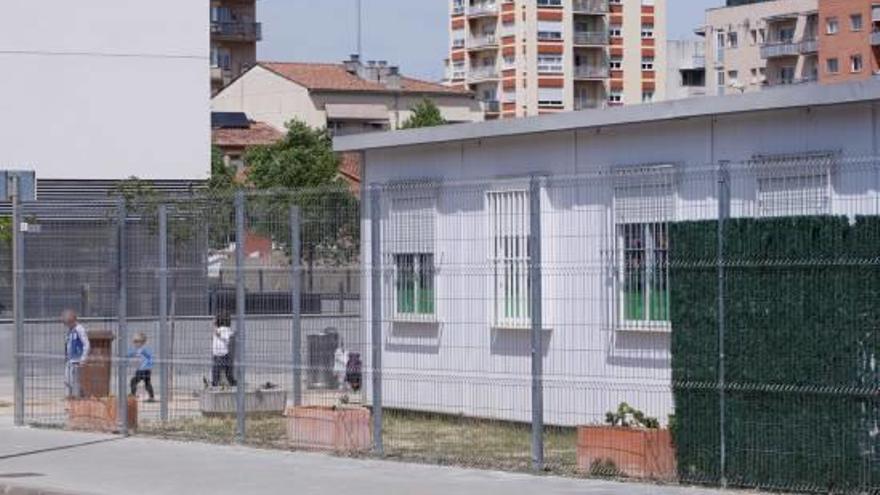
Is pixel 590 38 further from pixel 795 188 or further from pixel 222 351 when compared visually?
pixel 795 188

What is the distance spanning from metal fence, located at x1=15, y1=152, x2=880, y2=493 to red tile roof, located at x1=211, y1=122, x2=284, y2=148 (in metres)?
68.0

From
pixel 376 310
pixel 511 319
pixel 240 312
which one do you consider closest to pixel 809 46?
pixel 240 312

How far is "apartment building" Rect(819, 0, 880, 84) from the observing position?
100700mm

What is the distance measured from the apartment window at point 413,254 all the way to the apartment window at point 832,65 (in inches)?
3522

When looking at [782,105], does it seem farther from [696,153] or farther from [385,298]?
[385,298]

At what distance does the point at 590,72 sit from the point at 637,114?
352 ft

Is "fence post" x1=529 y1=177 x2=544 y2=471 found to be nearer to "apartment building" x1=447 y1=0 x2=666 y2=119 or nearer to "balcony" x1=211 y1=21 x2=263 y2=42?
"balcony" x1=211 y1=21 x2=263 y2=42

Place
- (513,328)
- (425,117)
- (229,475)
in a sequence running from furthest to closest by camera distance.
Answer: (425,117), (513,328), (229,475)

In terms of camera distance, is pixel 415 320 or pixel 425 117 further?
pixel 425 117

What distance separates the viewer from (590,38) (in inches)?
4941

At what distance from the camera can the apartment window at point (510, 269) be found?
58.3 feet

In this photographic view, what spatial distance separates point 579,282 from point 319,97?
87255 millimetres

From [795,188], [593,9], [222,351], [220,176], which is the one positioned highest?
[593,9]

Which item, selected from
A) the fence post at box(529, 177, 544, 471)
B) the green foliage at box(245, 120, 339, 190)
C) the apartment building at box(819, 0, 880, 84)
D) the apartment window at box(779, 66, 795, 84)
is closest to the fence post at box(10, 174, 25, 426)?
the fence post at box(529, 177, 544, 471)
